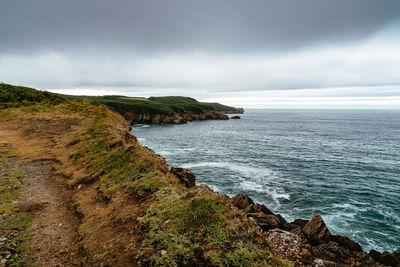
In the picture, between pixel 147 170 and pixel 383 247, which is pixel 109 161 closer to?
pixel 147 170

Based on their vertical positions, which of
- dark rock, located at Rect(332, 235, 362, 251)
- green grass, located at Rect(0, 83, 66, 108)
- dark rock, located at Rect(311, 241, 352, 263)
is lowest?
dark rock, located at Rect(332, 235, 362, 251)

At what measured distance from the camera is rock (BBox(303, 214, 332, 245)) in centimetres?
1220

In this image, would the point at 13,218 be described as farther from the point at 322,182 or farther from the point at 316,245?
the point at 322,182

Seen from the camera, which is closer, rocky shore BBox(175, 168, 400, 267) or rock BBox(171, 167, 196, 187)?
rocky shore BBox(175, 168, 400, 267)

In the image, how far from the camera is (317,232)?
12.6 m

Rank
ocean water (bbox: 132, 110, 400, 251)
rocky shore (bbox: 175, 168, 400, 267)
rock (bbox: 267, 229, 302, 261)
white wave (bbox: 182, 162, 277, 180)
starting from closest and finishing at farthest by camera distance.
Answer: rock (bbox: 267, 229, 302, 261)
rocky shore (bbox: 175, 168, 400, 267)
ocean water (bbox: 132, 110, 400, 251)
white wave (bbox: 182, 162, 277, 180)

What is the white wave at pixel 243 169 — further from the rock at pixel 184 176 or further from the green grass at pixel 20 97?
the green grass at pixel 20 97

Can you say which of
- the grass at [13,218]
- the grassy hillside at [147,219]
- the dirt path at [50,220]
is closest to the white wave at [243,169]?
the grassy hillside at [147,219]

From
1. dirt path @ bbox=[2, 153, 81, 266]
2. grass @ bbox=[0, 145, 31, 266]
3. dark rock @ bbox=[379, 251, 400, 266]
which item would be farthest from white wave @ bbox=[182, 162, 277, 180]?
grass @ bbox=[0, 145, 31, 266]

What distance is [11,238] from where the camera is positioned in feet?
21.5

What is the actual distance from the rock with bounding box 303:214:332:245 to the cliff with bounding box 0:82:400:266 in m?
0.06

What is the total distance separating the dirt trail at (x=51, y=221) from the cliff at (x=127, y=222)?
0.10ft

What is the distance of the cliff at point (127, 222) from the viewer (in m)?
5.93

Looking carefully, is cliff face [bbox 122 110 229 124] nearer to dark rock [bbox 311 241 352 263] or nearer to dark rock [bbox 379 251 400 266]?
dark rock [bbox 311 241 352 263]
